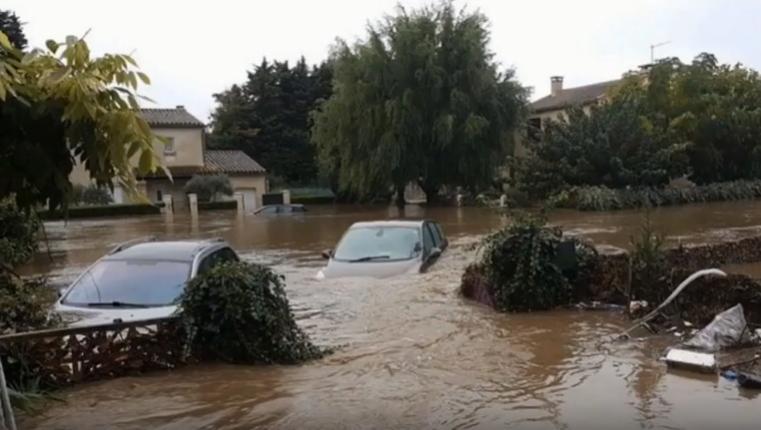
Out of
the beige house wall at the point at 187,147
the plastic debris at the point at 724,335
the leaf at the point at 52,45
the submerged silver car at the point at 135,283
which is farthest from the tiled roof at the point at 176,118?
the leaf at the point at 52,45

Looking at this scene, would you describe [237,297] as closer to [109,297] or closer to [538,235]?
[109,297]

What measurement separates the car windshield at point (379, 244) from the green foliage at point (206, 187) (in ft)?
113

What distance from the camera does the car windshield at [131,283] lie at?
973 cm

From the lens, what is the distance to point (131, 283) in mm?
10000

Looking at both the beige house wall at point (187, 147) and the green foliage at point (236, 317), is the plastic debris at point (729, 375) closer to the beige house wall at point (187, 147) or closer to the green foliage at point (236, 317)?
the green foliage at point (236, 317)

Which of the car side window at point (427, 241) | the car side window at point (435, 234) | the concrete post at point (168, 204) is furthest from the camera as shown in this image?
the concrete post at point (168, 204)

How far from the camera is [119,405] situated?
707 centimetres

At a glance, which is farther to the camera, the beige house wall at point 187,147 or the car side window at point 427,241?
the beige house wall at point 187,147

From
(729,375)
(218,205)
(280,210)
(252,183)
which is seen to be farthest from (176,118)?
(729,375)

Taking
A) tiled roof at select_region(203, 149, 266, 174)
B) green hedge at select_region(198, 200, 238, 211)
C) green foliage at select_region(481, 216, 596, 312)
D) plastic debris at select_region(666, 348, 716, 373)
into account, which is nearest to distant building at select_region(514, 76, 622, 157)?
tiled roof at select_region(203, 149, 266, 174)

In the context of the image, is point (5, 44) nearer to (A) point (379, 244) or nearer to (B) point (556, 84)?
(A) point (379, 244)

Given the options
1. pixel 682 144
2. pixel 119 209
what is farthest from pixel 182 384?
A: pixel 119 209

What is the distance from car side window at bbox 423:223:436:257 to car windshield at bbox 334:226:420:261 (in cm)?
15

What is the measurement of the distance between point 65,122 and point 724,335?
701 cm
